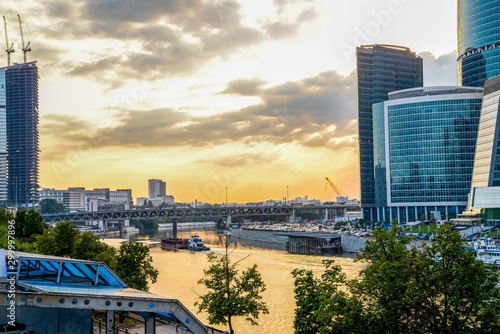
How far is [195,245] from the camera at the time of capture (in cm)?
9931

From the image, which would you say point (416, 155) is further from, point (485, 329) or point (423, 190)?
point (485, 329)

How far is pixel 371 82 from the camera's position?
150375 mm

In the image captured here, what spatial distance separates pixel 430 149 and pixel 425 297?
108 metres

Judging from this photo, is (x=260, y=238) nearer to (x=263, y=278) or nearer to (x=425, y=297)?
Result: (x=263, y=278)

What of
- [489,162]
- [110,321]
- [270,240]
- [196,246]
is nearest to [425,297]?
[110,321]

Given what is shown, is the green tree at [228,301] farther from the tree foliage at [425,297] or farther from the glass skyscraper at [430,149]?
the glass skyscraper at [430,149]

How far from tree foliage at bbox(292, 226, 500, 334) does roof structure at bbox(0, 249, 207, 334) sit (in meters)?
5.82

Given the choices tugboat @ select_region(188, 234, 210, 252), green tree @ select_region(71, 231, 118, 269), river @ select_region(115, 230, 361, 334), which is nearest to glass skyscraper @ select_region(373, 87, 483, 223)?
river @ select_region(115, 230, 361, 334)

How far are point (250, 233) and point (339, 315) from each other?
115483 mm

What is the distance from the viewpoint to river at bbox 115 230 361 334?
3822 centimetres

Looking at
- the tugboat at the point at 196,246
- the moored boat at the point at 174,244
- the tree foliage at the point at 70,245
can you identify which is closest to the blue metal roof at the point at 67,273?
the tree foliage at the point at 70,245

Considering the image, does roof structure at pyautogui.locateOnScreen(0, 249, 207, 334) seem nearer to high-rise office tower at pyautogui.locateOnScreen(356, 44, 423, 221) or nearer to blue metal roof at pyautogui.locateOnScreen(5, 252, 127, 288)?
blue metal roof at pyautogui.locateOnScreen(5, 252, 127, 288)

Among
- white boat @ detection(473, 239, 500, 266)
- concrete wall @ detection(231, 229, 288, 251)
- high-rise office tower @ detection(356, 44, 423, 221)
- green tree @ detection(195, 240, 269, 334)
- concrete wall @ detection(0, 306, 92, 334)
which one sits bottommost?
concrete wall @ detection(231, 229, 288, 251)

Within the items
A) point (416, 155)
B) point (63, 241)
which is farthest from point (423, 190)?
point (63, 241)
